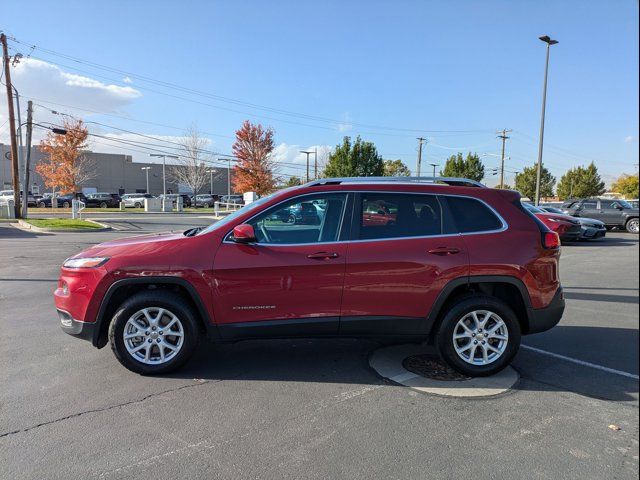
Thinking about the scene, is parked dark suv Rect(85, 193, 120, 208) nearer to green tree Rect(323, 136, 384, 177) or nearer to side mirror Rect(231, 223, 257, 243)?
green tree Rect(323, 136, 384, 177)

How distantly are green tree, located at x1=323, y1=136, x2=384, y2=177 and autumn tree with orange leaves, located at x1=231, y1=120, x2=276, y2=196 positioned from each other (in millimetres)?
12752

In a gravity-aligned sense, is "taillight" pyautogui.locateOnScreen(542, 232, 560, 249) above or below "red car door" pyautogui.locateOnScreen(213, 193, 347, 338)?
above

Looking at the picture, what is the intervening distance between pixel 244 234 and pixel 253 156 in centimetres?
4941

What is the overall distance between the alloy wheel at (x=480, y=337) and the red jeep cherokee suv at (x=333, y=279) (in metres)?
0.01

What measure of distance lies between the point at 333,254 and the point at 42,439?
2640 millimetres

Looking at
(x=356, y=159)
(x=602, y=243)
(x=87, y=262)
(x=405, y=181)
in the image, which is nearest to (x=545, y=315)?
(x=405, y=181)

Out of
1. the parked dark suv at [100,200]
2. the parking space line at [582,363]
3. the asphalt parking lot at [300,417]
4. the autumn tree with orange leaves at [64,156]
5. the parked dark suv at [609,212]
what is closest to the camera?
the asphalt parking lot at [300,417]

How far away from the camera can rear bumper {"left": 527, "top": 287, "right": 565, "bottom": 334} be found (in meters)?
4.46

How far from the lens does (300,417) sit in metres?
3.59

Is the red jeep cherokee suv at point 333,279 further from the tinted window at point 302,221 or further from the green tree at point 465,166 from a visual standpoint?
the green tree at point 465,166

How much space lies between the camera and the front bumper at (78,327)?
4.26 m

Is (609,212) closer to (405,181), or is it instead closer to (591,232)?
(591,232)

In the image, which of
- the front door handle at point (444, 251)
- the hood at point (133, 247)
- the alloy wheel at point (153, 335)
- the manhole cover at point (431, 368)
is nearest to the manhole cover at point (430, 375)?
the manhole cover at point (431, 368)

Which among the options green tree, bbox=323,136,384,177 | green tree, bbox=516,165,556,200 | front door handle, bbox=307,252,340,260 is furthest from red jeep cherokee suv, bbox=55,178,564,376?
green tree, bbox=516,165,556,200
